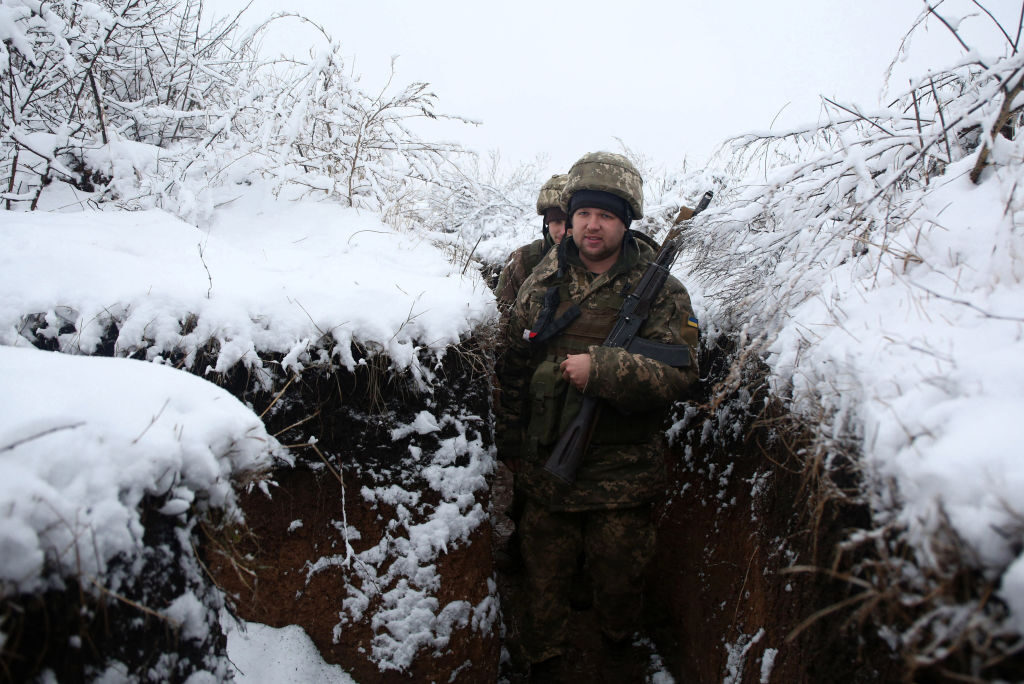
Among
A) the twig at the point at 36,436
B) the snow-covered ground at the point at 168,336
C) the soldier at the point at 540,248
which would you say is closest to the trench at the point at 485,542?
the snow-covered ground at the point at 168,336

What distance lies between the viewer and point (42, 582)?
890mm

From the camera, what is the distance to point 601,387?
2.20 metres

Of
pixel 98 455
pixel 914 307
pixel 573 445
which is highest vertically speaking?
pixel 914 307

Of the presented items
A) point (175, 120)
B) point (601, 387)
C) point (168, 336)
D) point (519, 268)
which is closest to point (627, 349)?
point (601, 387)

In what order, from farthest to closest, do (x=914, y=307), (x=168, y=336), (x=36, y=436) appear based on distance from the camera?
(x=168, y=336), (x=914, y=307), (x=36, y=436)

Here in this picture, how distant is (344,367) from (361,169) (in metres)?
1.93

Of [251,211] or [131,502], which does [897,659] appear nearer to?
[131,502]

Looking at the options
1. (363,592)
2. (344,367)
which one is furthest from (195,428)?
(363,592)

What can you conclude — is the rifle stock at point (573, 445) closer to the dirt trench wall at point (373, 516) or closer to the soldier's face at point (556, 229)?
the dirt trench wall at point (373, 516)

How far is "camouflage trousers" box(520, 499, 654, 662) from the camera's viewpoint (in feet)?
7.73

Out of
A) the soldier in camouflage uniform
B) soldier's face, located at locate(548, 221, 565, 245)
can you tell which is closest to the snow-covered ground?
the soldier in camouflage uniform

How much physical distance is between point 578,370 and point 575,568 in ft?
3.26

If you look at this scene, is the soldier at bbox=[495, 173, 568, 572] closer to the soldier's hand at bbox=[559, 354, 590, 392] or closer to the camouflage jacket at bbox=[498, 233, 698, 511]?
the camouflage jacket at bbox=[498, 233, 698, 511]

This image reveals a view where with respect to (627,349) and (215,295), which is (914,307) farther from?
(215,295)
